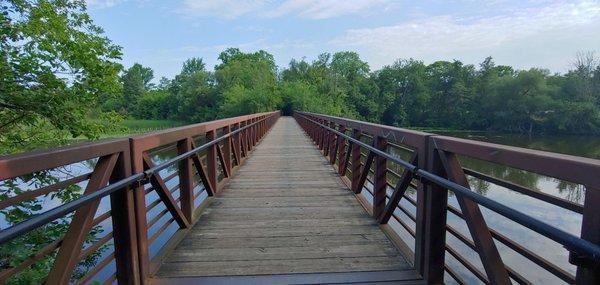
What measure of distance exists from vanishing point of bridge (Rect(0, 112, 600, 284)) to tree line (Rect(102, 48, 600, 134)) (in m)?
40.2

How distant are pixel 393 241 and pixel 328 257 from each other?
67cm

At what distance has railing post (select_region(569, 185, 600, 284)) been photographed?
1288mm

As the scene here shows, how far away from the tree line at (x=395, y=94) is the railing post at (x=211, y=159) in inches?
1548

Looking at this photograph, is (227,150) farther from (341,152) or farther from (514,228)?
(514,228)

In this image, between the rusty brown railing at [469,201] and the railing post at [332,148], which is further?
the railing post at [332,148]

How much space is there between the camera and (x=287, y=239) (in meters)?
3.48

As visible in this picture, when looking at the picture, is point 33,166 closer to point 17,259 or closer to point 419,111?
point 17,259

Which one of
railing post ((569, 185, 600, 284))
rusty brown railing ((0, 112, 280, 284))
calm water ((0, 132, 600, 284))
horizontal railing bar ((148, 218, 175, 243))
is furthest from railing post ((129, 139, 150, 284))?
calm water ((0, 132, 600, 284))

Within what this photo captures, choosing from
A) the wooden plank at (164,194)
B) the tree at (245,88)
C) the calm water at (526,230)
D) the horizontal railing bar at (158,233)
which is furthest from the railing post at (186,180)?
the tree at (245,88)

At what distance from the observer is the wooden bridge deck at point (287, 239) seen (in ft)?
9.28

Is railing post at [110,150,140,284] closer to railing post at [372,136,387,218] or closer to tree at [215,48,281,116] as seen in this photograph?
railing post at [372,136,387,218]

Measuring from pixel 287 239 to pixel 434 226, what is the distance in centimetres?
139

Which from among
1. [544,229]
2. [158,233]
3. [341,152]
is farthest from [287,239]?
[341,152]

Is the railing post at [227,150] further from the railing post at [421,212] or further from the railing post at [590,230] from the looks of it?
the railing post at [590,230]
